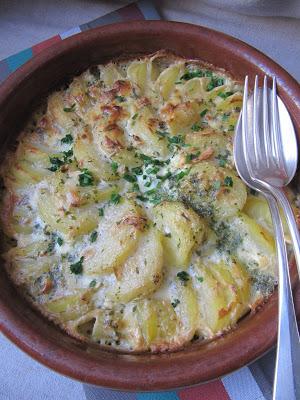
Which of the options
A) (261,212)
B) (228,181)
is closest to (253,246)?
(261,212)

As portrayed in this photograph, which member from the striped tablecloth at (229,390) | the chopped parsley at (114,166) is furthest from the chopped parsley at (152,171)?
the striped tablecloth at (229,390)

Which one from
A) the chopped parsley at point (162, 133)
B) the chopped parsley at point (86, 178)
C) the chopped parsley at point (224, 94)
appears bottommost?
the chopped parsley at point (86, 178)

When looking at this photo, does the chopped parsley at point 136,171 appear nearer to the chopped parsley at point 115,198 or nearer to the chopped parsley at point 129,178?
the chopped parsley at point 129,178

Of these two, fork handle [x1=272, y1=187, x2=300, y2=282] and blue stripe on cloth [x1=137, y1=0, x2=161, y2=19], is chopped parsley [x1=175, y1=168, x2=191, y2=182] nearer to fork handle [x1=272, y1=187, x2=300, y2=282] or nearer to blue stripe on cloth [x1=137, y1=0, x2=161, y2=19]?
fork handle [x1=272, y1=187, x2=300, y2=282]

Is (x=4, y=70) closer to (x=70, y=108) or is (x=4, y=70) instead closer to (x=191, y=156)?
(x=70, y=108)

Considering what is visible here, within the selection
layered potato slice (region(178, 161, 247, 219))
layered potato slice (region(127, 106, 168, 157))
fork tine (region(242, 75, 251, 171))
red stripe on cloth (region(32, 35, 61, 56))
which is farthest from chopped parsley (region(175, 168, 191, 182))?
red stripe on cloth (region(32, 35, 61, 56))

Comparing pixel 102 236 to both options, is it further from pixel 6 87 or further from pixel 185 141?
pixel 6 87
